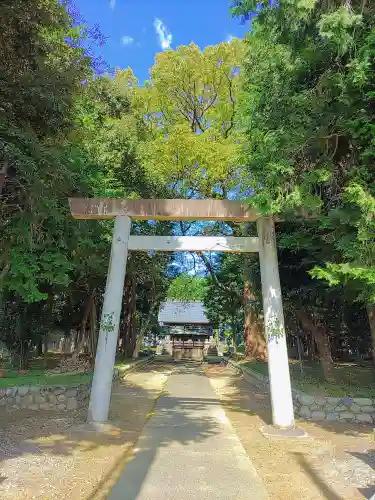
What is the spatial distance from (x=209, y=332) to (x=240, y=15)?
1157 inches

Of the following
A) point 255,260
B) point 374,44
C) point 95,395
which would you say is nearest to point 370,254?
point 374,44

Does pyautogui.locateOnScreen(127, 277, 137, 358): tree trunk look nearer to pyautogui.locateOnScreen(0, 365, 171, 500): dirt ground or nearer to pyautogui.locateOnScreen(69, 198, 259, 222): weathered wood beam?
pyautogui.locateOnScreen(0, 365, 171, 500): dirt ground

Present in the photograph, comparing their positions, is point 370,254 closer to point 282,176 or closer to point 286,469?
point 282,176

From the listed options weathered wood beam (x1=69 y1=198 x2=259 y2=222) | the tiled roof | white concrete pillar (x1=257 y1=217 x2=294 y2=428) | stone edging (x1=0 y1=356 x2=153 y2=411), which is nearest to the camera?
white concrete pillar (x1=257 y1=217 x2=294 y2=428)

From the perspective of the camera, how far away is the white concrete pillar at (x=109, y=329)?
736cm

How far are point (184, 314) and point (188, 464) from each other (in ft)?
97.5

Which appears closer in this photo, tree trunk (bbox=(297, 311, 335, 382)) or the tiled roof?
tree trunk (bbox=(297, 311, 335, 382))

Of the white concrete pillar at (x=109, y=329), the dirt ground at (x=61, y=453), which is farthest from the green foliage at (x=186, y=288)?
the dirt ground at (x=61, y=453)

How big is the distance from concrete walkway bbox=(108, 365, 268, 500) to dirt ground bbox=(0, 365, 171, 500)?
285 mm

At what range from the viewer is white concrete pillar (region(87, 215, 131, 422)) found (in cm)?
736

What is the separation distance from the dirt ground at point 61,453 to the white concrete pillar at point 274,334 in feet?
8.21

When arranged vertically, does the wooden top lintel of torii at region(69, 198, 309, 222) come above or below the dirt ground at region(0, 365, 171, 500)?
above

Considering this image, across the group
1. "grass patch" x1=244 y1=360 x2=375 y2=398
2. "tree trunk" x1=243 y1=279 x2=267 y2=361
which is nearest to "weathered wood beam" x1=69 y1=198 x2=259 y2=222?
"grass patch" x1=244 y1=360 x2=375 y2=398

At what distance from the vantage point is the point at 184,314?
34719 mm
